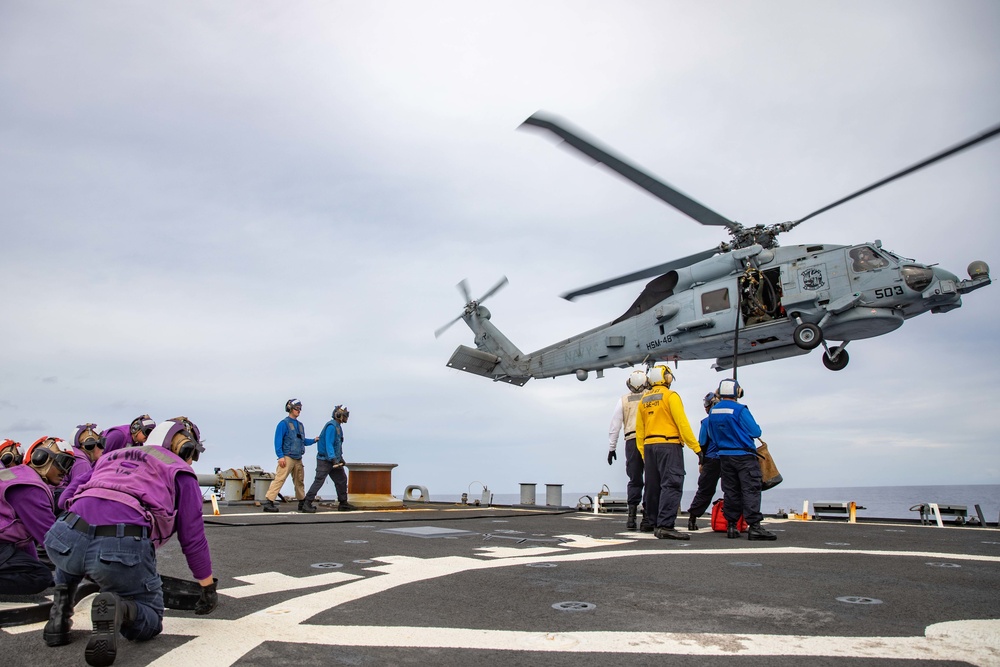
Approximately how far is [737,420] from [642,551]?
263cm

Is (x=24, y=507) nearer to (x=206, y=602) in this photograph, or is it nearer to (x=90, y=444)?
(x=206, y=602)

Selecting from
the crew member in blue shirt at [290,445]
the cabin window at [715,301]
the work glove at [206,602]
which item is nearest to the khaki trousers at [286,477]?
the crew member in blue shirt at [290,445]

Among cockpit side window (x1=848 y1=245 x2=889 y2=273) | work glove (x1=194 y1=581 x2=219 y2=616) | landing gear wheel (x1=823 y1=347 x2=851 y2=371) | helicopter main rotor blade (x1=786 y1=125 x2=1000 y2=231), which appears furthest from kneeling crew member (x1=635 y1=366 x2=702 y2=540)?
landing gear wheel (x1=823 y1=347 x2=851 y2=371)

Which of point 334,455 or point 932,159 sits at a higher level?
point 932,159

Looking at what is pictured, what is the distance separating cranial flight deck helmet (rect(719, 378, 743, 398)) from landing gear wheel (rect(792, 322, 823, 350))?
7.51 meters

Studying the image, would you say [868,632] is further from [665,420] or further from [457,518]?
[457,518]

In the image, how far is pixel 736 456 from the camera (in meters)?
8.30

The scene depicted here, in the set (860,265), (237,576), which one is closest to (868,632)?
(237,576)

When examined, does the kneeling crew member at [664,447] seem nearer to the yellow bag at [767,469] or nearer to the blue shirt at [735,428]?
the blue shirt at [735,428]

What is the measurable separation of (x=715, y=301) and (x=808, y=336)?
2.35 metres

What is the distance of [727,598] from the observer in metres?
4.24

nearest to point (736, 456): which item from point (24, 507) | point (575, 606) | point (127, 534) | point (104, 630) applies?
point (575, 606)

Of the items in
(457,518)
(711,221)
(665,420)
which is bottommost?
(457,518)

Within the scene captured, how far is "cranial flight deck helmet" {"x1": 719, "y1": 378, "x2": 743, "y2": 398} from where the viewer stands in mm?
8546
